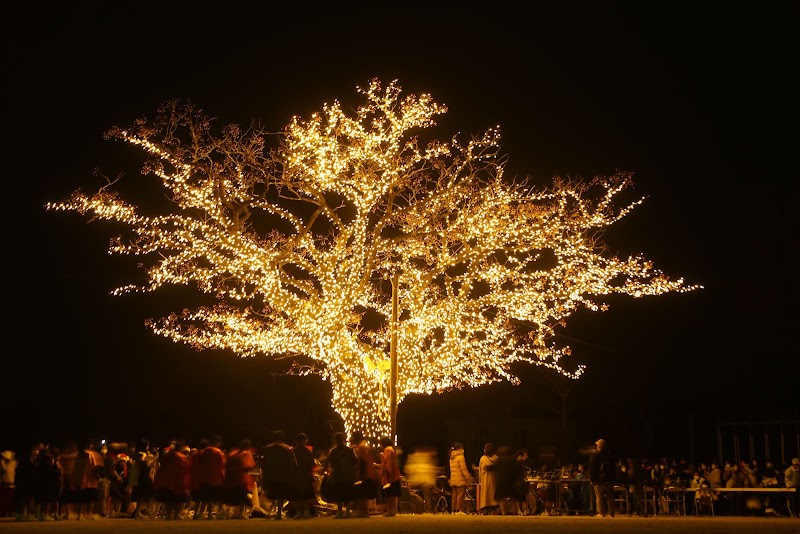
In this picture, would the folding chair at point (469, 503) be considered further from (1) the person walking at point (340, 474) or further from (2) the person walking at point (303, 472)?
(2) the person walking at point (303, 472)

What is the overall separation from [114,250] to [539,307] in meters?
8.64

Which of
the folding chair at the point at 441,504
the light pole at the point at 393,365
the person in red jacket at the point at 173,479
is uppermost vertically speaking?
the light pole at the point at 393,365

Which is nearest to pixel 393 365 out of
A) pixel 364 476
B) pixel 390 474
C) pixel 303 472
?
pixel 390 474

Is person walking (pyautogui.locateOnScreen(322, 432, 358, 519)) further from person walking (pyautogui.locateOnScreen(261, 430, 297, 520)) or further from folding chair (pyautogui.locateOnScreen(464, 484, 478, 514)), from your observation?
folding chair (pyautogui.locateOnScreen(464, 484, 478, 514))

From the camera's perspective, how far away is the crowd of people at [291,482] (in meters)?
16.4

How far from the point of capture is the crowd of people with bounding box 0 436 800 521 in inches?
647

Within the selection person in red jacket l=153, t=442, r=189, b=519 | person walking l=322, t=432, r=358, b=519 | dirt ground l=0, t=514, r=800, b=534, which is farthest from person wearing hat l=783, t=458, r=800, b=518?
person in red jacket l=153, t=442, r=189, b=519

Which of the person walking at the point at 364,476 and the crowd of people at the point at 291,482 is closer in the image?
the crowd of people at the point at 291,482

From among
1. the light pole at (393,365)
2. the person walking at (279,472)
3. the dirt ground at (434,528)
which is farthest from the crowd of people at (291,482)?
the dirt ground at (434,528)

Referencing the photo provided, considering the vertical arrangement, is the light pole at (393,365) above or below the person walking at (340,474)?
above

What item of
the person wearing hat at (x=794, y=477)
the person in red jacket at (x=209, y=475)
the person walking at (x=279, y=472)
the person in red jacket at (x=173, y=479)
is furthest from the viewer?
the person wearing hat at (x=794, y=477)

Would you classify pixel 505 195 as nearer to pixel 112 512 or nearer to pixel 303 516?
pixel 303 516

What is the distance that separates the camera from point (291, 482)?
635 inches

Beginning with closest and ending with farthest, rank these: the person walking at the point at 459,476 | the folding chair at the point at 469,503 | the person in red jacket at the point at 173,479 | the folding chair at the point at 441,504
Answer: the person in red jacket at the point at 173,479
the person walking at the point at 459,476
the folding chair at the point at 469,503
the folding chair at the point at 441,504
